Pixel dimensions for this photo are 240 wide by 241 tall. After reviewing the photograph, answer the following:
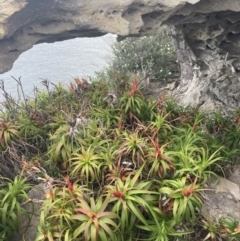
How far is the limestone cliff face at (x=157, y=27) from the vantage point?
3.95 metres

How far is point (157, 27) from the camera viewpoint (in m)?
4.08

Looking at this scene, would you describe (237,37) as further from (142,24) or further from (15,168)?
(15,168)

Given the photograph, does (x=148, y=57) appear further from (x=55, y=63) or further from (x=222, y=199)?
(x=222, y=199)

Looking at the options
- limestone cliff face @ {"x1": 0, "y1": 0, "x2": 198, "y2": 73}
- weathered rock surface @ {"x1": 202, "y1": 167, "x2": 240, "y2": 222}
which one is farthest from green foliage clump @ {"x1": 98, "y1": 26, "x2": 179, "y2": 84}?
weathered rock surface @ {"x1": 202, "y1": 167, "x2": 240, "y2": 222}

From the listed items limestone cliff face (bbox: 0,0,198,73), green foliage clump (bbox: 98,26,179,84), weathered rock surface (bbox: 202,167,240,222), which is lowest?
green foliage clump (bbox: 98,26,179,84)

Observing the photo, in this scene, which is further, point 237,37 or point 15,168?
point 237,37

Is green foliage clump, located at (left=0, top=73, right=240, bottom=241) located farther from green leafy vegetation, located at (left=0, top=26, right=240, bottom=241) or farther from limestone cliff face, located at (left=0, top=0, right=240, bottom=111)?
limestone cliff face, located at (left=0, top=0, right=240, bottom=111)

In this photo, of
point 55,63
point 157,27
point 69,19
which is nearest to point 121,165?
point 157,27

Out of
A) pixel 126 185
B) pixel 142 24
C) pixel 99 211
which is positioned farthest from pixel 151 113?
pixel 99 211

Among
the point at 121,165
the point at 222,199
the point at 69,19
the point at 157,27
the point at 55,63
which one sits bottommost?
the point at 55,63

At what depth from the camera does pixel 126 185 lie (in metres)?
2.65

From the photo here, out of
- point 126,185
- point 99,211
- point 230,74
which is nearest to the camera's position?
point 99,211

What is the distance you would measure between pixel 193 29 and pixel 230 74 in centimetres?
82

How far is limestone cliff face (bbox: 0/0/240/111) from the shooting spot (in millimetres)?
3951
